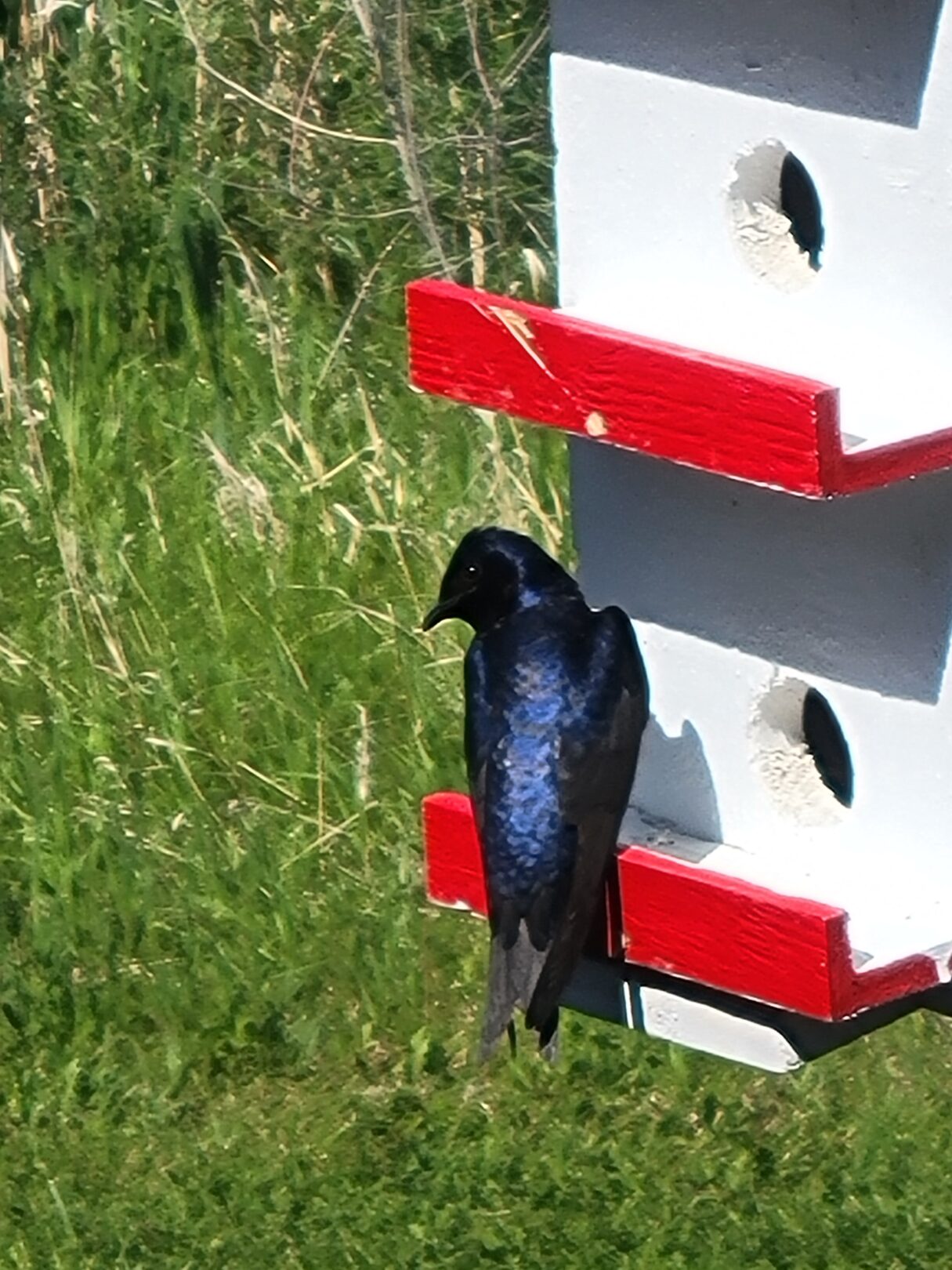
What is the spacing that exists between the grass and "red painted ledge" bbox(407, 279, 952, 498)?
4.63 ft

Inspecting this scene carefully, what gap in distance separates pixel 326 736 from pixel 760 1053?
182 centimetres

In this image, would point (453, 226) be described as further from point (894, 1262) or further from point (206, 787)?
point (894, 1262)

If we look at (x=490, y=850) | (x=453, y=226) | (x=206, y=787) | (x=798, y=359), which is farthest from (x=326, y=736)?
(x=798, y=359)

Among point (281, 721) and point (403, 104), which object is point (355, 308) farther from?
point (281, 721)

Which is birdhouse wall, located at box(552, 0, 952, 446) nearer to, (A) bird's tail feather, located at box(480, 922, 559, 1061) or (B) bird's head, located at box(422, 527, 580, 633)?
(B) bird's head, located at box(422, 527, 580, 633)

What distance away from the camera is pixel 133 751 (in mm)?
5582

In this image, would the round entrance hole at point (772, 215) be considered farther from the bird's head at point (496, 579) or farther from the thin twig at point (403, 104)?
the thin twig at point (403, 104)

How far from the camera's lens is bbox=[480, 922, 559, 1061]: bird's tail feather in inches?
151

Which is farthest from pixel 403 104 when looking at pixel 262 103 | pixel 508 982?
pixel 508 982

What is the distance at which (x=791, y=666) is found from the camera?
3.81 metres

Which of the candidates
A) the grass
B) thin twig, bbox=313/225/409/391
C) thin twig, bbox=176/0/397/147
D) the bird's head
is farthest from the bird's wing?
thin twig, bbox=176/0/397/147

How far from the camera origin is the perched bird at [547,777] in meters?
3.78

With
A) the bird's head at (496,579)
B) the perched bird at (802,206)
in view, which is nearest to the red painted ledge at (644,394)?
the perched bird at (802,206)

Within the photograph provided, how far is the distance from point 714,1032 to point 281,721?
5.95ft
